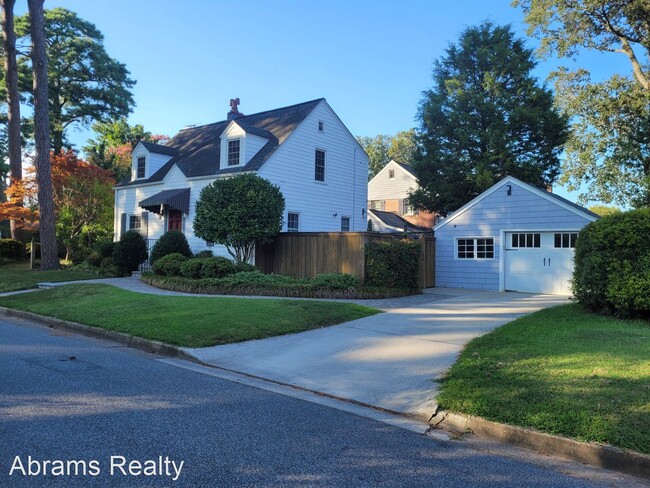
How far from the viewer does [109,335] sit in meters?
8.95

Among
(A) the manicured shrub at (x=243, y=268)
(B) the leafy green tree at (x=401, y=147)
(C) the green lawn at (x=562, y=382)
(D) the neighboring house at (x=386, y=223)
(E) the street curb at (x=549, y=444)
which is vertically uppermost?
(B) the leafy green tree at (x=401, y=147)

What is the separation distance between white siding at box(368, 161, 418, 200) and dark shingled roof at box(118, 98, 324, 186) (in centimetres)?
1939

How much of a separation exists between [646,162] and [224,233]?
72.2 feet

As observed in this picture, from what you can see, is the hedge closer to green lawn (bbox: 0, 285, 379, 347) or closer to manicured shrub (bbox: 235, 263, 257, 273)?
manicured shrub (bbox: 235, 263, 257, 273)

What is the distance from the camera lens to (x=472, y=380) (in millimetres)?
5613

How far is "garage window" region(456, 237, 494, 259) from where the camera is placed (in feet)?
55.9

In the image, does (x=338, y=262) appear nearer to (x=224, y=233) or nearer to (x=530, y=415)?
(x=224, y=233)

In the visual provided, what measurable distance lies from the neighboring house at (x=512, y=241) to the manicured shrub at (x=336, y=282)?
207 inches

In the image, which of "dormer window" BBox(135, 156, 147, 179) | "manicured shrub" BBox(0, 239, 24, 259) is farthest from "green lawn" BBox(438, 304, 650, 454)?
"manicured shrub" BBox(0, 239, 24, 259)

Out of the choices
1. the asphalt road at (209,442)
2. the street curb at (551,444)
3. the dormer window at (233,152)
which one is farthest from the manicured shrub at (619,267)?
the dormer window at (233,152)

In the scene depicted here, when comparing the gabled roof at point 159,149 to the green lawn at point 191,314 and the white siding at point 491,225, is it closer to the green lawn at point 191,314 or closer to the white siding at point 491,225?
the green lawn at point 191,314

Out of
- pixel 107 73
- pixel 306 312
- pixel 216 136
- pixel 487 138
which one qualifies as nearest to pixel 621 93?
pixel 487 138

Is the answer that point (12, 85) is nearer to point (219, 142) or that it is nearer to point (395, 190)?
point (219, 142)

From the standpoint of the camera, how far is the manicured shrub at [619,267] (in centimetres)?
910
